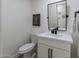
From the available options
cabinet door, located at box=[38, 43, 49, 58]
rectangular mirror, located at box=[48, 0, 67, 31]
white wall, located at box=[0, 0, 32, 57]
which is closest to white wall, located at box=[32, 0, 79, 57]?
rectangular mirror, located at box=[48, 0, 67, 31]

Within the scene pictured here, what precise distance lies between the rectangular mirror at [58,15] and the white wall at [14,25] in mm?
796

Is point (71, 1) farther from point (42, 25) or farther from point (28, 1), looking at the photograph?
point (28, 1)

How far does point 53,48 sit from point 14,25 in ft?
4.57

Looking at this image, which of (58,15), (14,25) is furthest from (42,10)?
(14,25)

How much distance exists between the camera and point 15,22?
2625 mm

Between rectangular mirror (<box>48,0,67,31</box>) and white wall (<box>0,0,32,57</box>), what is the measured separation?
796 millimetres

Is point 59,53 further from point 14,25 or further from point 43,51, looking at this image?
point 14,25

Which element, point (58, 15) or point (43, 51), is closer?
point (43, 51)

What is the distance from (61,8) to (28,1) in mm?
A: 1188

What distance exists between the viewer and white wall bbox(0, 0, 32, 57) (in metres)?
2.40

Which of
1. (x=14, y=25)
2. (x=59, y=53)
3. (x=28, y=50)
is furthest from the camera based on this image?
(x=14, y=25)

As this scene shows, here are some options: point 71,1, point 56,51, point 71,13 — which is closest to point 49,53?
point 56,51

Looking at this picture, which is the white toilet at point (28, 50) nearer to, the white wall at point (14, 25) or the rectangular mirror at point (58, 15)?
the white wall at point (14, 25)

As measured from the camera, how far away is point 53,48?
5.64ft
